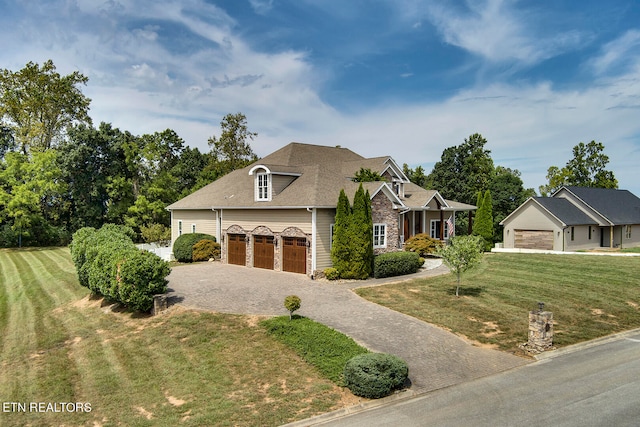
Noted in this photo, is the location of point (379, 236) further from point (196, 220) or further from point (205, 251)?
point (196, 220)

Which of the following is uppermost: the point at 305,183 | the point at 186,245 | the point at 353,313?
the point at 305,183

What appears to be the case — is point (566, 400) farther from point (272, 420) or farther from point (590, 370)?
point (272, 420)

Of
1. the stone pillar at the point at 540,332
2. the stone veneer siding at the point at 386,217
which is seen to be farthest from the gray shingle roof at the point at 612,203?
the stone pillar at the point at 540,332

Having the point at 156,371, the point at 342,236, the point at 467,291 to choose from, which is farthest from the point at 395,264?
the point at 156,371

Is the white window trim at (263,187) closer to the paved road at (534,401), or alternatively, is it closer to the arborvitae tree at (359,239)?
the arborvitae tree at (359,239)

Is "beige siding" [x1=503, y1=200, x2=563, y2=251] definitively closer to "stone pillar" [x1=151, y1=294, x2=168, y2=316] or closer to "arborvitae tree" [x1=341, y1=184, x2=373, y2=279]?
"arborvitae tree" [x1=341, y1=184, x2=373, y2=279]

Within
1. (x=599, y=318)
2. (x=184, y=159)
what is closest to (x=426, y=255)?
(x=599, y=318)

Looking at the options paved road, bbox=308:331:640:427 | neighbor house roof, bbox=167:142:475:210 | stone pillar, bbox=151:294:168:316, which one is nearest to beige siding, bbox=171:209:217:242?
neighbor house roof, bbox=167:142:475:210
